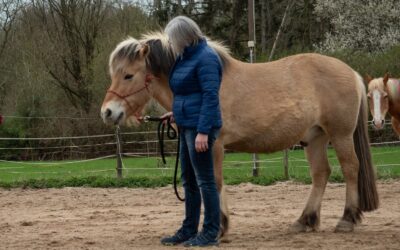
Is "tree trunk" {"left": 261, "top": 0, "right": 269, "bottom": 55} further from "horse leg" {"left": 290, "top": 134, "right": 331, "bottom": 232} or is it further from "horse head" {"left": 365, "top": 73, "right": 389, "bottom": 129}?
"horse leg" {"left": 290, "top": 134, "right": 331, "bottom": 232}

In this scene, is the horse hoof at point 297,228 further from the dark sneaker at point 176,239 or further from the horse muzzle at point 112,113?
the horse muzzle at point 112,113

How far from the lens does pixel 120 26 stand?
87.1 feet

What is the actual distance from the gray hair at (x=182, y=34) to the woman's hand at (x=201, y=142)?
76 cm

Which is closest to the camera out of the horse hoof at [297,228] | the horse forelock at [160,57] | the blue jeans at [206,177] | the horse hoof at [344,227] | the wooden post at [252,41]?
the blue jeans at [206,177]

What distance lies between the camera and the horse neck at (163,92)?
569cm

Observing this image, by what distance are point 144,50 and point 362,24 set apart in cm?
2038

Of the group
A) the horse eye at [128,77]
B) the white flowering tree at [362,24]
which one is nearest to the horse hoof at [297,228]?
the horse eye at [128,77]

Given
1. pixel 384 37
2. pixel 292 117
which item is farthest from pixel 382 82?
pixel 384 37

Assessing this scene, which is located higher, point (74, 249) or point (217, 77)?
point (217, 77)

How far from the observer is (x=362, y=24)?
24453mm

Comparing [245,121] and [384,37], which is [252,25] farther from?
[384,37]

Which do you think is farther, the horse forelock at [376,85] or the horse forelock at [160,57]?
the horse forelock at [376,85]

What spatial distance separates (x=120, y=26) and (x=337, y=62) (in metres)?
21.0

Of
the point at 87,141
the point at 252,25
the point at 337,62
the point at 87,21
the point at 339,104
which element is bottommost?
the point at 87,141
